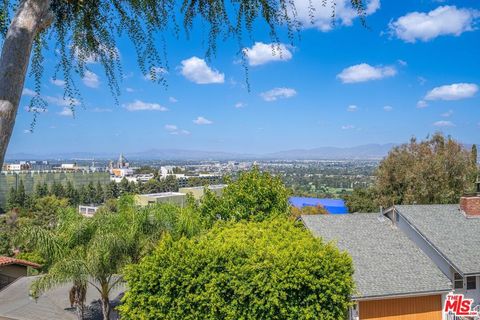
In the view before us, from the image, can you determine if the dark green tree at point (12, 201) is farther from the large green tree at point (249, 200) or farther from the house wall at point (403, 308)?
the house wall at point (403, 308)

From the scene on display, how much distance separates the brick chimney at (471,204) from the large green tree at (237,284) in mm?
10012

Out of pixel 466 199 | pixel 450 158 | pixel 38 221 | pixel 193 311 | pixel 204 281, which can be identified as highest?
pixel 450 158

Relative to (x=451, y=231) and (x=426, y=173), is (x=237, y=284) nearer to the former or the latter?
(x=451, y=231)

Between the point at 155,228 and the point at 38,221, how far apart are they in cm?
3985

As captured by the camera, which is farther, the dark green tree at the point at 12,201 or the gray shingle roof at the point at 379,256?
the dark green tree at the point at 12,201

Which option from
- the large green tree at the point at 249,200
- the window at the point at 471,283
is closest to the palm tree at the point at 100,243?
the large green tree at the point at 249,200

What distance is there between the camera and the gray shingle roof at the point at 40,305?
14.1 meters

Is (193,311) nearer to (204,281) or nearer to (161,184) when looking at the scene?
(204,281)

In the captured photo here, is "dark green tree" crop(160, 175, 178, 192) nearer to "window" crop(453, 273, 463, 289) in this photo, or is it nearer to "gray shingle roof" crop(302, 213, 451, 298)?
"gray shingle roof" crop(302, 213, 451, 298)

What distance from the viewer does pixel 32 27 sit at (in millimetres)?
1818

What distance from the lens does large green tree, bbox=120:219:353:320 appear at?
10414 millimetres

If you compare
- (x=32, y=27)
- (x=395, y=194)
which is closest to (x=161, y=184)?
(x=395, y=194)

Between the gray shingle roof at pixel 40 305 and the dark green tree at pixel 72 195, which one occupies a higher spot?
the gray shingle roof at pixel 40 305

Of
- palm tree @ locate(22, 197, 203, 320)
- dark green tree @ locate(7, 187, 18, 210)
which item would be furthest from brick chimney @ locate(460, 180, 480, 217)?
dark green tree @ locate(7, 187, 18, 210)
